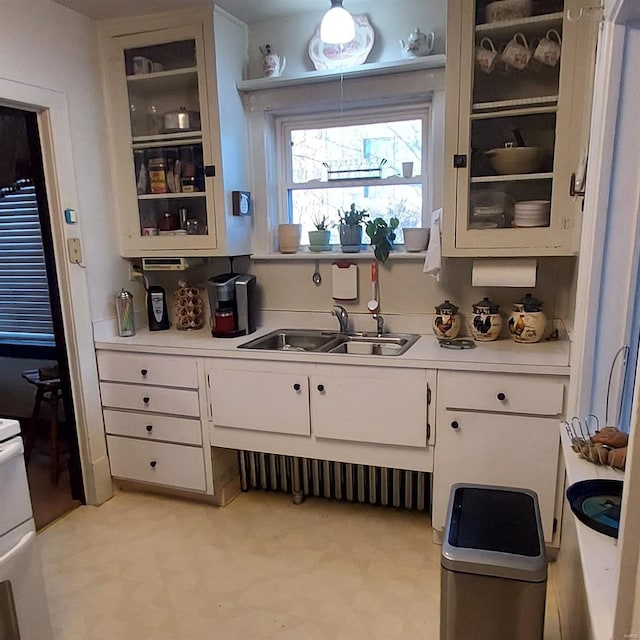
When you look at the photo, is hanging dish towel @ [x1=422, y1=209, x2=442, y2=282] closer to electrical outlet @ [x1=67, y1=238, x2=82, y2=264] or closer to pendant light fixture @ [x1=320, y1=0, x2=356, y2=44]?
pendant light fixture @ [x1=320, y1=0, x2=356, y2=44]

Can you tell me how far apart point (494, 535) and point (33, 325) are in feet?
9.10

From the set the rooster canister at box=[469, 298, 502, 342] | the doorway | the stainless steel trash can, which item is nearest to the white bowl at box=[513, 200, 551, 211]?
the rooster canister at box=[469, 298, 502, 342]

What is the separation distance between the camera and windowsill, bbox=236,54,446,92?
240 centimetres

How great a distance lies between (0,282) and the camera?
3145 mm

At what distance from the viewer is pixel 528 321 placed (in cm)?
236

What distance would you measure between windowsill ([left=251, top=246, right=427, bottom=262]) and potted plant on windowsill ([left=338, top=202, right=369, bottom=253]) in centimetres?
4

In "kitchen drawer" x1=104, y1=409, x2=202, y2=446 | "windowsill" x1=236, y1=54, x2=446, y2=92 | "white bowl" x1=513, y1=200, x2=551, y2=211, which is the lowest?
"kitchen drawer" x1=104, y1=409, x2=202, y2=446

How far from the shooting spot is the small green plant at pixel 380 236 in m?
2.60

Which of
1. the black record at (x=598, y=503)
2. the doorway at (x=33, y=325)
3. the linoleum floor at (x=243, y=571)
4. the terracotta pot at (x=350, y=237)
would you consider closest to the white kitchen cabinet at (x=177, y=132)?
the doorway at (x=33, y=325)

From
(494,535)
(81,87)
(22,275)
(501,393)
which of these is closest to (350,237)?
(501,393)

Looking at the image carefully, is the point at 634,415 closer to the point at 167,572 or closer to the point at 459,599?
the point at 459,599

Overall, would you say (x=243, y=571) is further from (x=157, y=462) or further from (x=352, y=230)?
(x=352, y=230)

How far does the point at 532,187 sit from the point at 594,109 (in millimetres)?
644

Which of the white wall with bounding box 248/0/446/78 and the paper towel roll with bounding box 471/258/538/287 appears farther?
the white wall with bounding box 248/0/446/78
